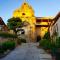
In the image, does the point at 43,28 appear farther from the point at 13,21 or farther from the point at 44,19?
the point at 13,21

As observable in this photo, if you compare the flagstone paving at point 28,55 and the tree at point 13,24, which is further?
the tree at point 13,24

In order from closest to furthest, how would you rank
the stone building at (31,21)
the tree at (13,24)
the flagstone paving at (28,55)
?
the flagstone paving at (28,55)
the tree at (13,24)
the stone building at (31,21)

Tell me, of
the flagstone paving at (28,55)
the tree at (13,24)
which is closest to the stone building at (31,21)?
the tree at (13,24)

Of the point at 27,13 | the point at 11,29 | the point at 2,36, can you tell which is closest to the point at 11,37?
the point at 2,36

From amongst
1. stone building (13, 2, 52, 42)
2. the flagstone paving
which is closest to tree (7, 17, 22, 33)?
stone building (13, 2, 52, 42)

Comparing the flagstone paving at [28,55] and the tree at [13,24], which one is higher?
the tree at [13,24]

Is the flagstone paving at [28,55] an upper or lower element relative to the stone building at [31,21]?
lower

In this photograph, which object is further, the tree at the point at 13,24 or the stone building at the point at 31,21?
the stone building at the point at 31,21

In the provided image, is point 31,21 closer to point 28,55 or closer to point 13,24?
point 13,24

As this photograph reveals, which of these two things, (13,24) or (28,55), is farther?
(13,24)

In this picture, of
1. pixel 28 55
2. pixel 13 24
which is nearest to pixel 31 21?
pixel 13 24

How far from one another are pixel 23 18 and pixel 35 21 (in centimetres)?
385

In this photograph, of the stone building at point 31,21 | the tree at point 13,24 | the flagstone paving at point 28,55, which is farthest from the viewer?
the stone building at point 31,21

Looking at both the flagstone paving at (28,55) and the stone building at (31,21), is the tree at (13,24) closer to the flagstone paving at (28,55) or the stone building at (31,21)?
the stone building at (31,21)
